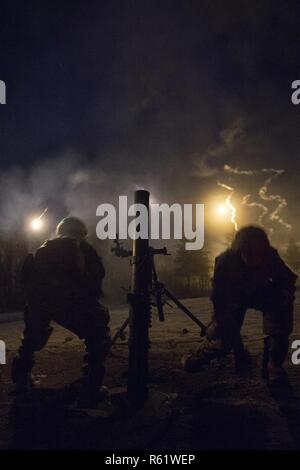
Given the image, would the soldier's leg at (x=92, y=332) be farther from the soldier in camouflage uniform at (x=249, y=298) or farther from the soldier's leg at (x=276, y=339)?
the soldier's leg at (x=276, y=339)

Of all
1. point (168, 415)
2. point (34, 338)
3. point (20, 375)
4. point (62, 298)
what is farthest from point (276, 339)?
point (20, 375)

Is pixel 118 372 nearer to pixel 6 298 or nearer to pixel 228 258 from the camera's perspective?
pixel 228 258

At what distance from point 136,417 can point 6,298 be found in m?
24.3

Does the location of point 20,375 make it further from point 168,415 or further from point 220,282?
point 220,282

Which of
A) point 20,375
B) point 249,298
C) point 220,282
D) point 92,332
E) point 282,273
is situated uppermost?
point 282,273

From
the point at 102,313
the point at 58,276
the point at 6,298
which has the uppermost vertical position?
the point at 58,276

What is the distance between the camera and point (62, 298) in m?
3.81

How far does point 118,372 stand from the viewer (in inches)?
189

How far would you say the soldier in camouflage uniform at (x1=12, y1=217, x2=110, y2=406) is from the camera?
12.2ft

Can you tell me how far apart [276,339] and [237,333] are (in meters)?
0.42

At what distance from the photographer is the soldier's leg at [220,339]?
4312 millimetres

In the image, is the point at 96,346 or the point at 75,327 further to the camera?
the point at 75,327

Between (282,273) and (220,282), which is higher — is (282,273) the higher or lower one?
the higher one
